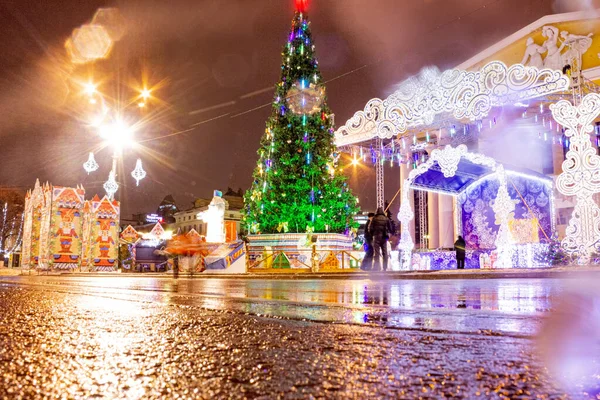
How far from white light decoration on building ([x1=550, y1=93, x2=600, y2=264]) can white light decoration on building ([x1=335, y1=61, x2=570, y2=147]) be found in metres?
0.98

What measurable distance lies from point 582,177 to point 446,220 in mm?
13519

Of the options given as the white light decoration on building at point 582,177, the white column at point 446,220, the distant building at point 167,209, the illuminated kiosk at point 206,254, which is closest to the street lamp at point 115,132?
the illuminated kiosk at point 206,254

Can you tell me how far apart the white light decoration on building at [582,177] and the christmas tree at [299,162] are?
1146 centimetres

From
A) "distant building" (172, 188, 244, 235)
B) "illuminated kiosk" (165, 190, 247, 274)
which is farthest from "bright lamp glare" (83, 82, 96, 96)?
"distant building" (172, 188, 244, 235)

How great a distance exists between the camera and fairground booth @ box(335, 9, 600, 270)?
49.9 ft

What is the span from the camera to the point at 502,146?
27.0 meters

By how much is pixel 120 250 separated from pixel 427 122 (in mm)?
25231

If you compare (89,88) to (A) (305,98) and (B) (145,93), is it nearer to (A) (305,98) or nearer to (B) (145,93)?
(B) (145,93)

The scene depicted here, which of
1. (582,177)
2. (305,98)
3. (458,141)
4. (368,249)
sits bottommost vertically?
(368,249)

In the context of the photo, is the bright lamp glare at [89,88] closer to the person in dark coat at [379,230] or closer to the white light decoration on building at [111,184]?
the white light decoration on building at [111,184]

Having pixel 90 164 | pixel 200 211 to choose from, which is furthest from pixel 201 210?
pixel 90 164

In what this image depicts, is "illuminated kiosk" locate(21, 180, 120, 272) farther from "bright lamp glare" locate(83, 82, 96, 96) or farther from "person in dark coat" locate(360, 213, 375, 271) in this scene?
"person in dark coat" locate(360, 213, 375, 271)

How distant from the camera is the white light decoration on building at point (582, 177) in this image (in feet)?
48.1

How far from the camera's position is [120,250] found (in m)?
35.5
